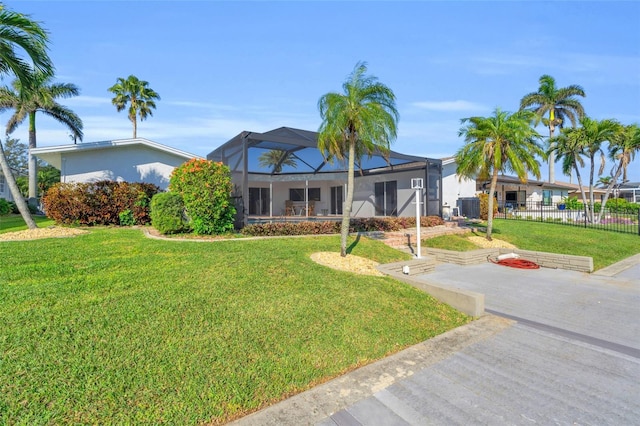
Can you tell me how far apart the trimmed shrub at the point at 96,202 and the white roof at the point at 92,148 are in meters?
3.90

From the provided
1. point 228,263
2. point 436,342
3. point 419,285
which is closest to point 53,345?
point 228,263

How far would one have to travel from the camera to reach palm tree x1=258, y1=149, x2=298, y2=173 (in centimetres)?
1475

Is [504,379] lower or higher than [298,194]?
lower

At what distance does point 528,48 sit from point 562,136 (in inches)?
544

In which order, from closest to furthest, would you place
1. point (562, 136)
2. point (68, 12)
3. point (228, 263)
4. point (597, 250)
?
point (228, 263) → point (68, 12) → point (597, 250) → point (562, 136)

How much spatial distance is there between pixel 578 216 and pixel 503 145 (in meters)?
16.3

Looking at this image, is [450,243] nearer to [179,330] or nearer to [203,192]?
[203,192]

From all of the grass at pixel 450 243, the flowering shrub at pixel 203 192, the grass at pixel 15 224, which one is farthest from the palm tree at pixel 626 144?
the grass at pixel 15 224

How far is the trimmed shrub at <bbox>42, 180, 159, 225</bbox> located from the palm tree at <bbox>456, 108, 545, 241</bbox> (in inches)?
482

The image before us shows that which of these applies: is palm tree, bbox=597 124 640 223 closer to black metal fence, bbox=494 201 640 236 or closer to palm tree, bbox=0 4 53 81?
black metal fence, bbox=494 201 640 236

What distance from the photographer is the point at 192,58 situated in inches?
399

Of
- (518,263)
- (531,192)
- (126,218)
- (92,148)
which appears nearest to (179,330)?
(518,263)

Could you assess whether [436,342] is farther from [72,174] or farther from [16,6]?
[72,174]

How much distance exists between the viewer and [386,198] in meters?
18.7
